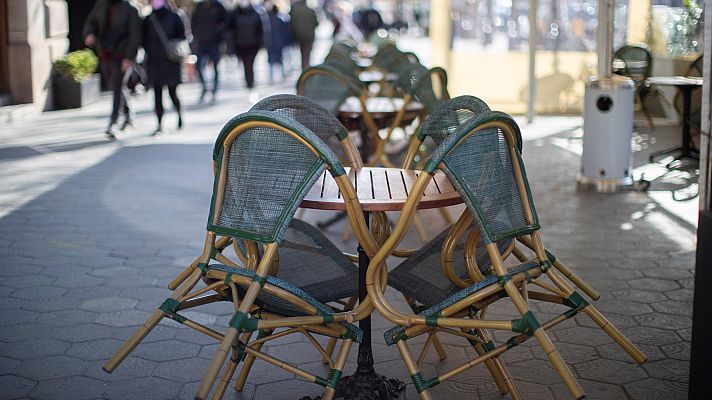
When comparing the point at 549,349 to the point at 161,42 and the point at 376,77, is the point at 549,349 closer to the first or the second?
the point at 376,77

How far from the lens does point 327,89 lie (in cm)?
644

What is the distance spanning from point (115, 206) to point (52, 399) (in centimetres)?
378

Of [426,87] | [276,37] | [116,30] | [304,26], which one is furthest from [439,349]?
[276,37]

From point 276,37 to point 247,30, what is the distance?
3.31 m

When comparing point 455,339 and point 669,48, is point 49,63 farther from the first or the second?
point 455,339

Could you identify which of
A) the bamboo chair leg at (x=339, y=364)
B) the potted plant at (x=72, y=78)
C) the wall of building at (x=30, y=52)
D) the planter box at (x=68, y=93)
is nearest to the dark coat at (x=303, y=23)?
the potted plant at (x=72, y=78)

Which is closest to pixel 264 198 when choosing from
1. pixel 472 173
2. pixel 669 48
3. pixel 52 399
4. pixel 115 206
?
pixel 472 173

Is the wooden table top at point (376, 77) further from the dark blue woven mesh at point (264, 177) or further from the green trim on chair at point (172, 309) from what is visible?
the green trim on chair at point (172, 309)

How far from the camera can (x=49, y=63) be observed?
43.1ft

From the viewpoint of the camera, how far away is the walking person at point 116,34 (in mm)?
10359

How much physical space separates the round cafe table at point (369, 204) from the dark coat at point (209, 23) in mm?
11708

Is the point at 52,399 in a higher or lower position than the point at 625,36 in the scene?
lower

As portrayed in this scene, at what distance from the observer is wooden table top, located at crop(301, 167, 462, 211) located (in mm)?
3215

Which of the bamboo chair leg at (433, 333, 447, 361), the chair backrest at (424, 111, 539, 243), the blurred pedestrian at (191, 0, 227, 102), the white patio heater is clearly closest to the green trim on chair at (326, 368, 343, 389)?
the chair backrest at (424, 111, 539, 243)
